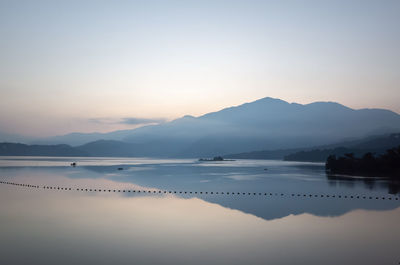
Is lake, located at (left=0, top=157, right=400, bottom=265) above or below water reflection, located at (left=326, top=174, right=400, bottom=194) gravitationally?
below

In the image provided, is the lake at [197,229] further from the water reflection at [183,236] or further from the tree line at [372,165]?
the tree line at [372,165]

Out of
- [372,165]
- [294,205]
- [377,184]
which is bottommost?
[294,205]

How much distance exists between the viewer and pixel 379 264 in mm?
11234

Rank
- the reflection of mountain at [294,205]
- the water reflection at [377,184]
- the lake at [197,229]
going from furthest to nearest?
the water reflection at [377,184], the reflection of mountain at [294,205], the lake at [197,229]

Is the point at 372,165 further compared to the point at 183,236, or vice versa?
the point at 372,165

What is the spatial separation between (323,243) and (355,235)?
→ 7.38ft

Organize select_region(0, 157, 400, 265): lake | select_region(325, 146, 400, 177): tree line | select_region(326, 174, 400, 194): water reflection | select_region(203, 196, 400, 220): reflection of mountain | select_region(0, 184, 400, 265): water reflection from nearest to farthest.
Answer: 1. select_region(0, 184, 400, 265): water reflection
2. select_region(0, 157, 400, 265): lake
3. select_region(203, 196, 400, 220): reflection of mountain
4. select_region(326, 174, 400, 194): water reflection
5. select_region(325, 146, 400, 177): tree line

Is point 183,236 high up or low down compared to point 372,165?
down

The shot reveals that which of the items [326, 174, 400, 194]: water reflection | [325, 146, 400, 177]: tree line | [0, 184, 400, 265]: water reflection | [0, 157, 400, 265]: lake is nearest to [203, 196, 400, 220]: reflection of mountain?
[0, 157, 400, 265]: lake

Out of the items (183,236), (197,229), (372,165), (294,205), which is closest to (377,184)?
(294,205)

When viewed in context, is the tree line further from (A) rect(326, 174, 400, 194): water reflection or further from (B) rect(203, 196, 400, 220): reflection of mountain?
(B) rect(203, 196, 400, 220): reflection of mountain

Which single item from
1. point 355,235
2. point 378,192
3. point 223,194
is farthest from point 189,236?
point 378,192

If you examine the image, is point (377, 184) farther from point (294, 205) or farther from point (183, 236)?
point (183, 236)

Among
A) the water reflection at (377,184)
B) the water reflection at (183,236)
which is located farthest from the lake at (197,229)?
the water reflection at (377,184)
